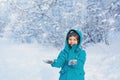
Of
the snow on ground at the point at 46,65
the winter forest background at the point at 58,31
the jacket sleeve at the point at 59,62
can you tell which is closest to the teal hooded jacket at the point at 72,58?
the jacket sleeve at the point at 59,62

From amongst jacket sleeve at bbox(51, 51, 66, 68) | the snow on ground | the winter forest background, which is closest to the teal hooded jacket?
jacket sleeve at bbox(51, 51, 66, 68)

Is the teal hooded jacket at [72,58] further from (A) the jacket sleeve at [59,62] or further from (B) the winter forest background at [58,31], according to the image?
(B) the winter forest background at [58,31]

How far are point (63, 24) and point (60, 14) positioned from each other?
0.42 metres

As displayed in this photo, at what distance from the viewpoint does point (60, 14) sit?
15.6m

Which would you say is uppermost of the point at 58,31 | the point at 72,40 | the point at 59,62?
the point at 58,31

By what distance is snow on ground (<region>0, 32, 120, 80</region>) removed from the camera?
1026 centimetres

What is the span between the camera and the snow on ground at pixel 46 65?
1026 cm

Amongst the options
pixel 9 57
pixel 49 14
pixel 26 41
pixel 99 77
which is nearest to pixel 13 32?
pixel 26 41

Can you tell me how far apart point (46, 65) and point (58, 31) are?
4.46 meters

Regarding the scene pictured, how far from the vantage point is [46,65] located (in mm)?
11289

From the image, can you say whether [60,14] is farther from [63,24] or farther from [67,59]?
[67,59]

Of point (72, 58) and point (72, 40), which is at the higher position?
point (72, 40)

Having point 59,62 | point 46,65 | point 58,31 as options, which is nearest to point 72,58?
point 59,62

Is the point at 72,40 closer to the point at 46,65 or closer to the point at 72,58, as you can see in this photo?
the point at 72,58
